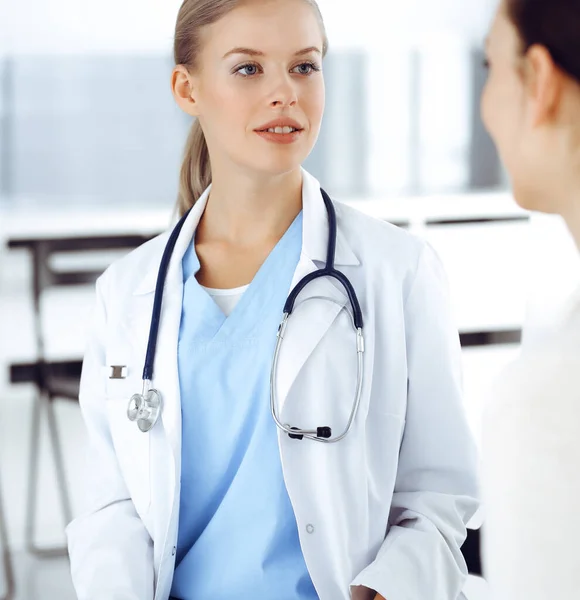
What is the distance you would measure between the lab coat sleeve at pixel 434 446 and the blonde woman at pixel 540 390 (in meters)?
0.45

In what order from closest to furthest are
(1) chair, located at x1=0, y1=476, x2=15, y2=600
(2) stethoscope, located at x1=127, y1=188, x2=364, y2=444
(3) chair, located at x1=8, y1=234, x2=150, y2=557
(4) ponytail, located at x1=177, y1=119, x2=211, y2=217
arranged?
(2) stethoscope, located at x1=127, y1=188, x2=364, y2=444 → (4) ponytail, located at x1=177, y1=119, x2=211, y2=217 → (1) chair, located at x1=0, y1=476, x2=15, y2=600 → (3) chair, located at x1=8, y1=234, x2=150, y2=557

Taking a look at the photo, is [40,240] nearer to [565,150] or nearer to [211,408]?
[211,408]

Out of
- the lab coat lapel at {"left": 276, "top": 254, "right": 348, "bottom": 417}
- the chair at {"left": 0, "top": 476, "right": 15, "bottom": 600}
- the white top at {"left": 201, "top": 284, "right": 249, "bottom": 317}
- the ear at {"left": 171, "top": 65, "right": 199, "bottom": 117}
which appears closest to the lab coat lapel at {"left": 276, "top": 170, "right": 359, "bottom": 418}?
the lab coat lapel at {"left": 276, "top": 254, "right": 348, "bottom": 417}

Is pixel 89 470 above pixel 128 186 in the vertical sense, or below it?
below

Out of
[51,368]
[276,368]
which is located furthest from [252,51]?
[51,368]

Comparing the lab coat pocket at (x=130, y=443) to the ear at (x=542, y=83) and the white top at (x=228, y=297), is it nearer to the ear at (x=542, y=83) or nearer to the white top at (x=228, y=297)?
the white top at (x=228, y=297)

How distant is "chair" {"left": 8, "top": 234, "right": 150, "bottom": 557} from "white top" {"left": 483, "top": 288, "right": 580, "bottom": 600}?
2.00 m

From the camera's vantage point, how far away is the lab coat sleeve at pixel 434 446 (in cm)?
107

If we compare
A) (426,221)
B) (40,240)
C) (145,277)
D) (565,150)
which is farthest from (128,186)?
(565,150)

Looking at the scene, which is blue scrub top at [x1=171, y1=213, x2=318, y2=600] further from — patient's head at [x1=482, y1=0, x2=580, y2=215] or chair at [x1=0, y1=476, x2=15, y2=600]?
chair at [x1=0, y1=476, x2=15, y2=600]

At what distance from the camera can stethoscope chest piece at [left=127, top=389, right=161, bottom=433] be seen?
1.10 m

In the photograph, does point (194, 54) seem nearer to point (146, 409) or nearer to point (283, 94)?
point (283, 94)

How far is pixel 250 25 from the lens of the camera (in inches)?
43.2

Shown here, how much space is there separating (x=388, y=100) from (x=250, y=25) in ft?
9.95
